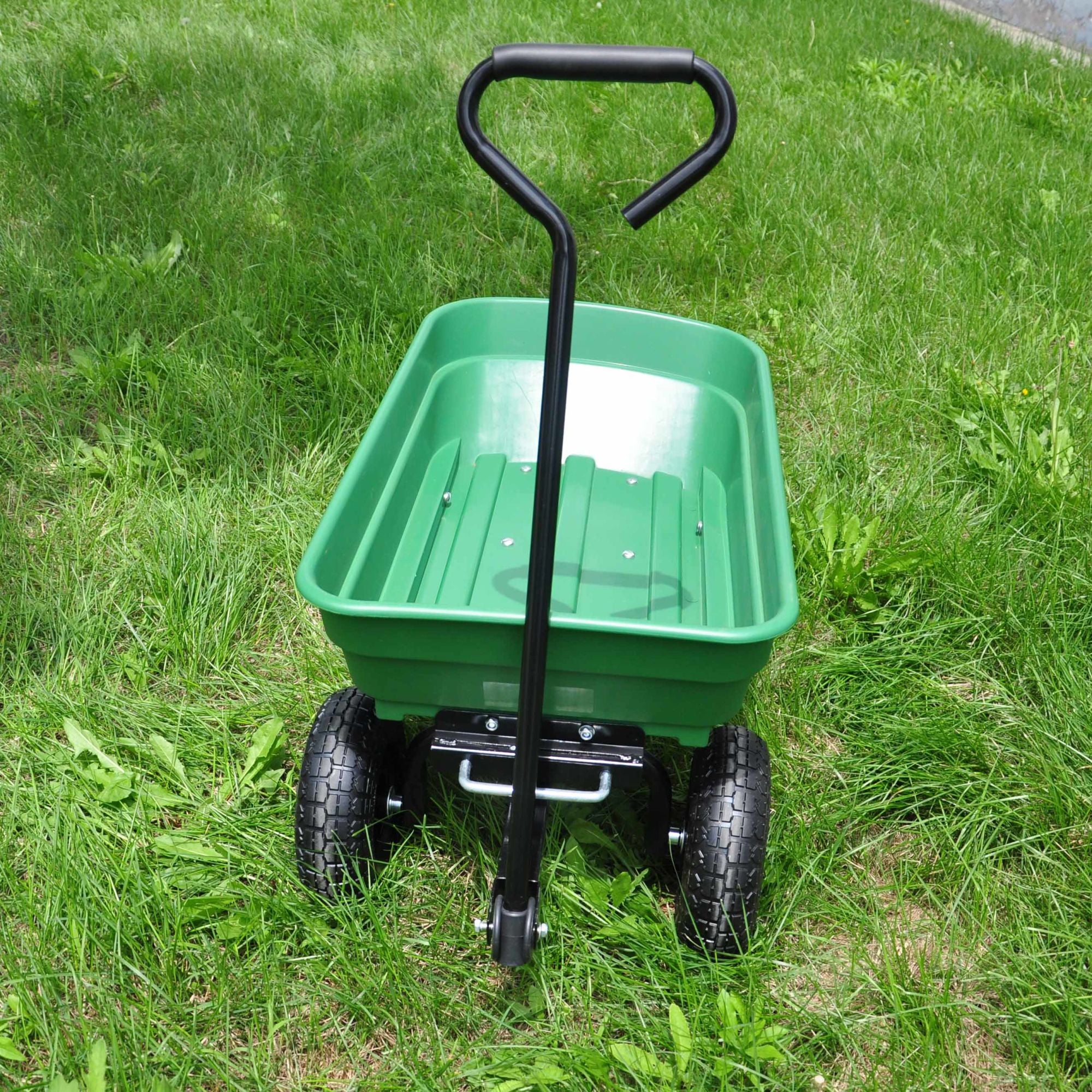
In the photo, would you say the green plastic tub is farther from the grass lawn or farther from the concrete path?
the concrete path

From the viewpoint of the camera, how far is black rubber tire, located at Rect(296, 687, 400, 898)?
1.59 m

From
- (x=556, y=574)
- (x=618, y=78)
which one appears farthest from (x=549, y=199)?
(x=556, y=574)

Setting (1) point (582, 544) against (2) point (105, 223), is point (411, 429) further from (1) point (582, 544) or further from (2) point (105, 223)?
(2) point (105, 223)

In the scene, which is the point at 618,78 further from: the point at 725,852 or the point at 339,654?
the point at 339,654

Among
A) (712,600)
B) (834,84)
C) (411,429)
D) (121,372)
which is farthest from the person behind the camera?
(834,84)

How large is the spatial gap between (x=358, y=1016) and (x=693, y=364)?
1.45 meters

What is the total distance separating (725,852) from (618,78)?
1.07 meters

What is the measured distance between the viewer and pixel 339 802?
158 cm

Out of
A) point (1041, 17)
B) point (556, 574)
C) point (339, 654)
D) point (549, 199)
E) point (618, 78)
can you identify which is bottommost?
point (339, 654)

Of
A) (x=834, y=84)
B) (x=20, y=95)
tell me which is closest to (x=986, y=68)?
(x=834, y=84)

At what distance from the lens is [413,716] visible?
2014 millimetres

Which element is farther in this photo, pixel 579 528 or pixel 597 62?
pixel 579 528

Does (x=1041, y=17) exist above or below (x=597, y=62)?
above

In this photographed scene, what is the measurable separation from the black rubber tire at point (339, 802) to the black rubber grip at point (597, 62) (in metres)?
0.99
